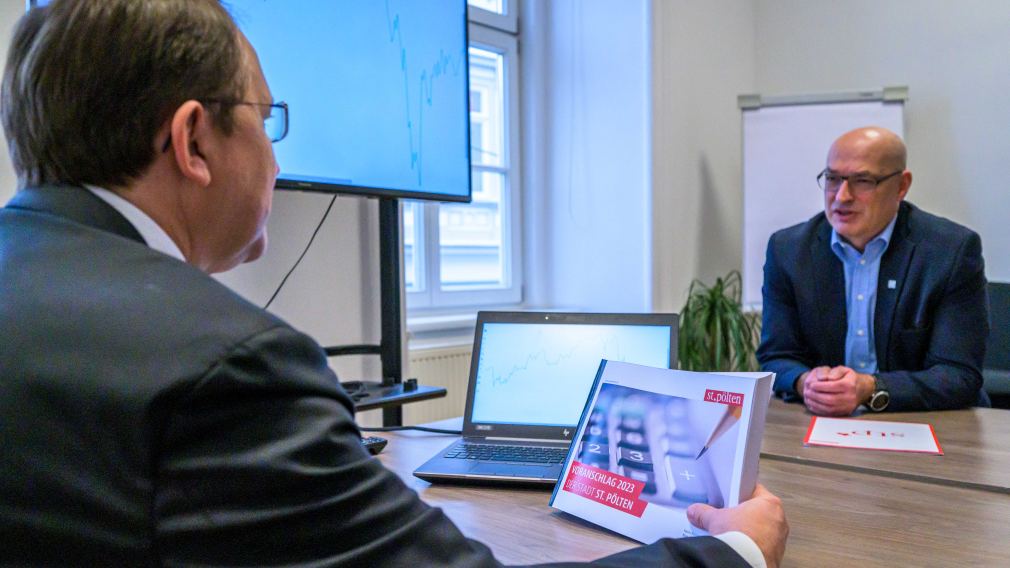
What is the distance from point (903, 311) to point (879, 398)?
0.42 m

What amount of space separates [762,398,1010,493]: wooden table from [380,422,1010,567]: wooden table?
0.10 feet

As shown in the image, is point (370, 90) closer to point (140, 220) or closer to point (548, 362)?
point (548, 362)

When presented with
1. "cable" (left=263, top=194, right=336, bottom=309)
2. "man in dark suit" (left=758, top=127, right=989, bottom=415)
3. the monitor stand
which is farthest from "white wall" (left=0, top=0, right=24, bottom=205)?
"man in dark suit" (left=758, top=127, right=989, bottom=415)

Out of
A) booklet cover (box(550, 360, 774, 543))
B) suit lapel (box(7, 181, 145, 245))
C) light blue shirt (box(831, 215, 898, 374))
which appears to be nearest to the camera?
suit lapel (box(7, 181, 145, 245))

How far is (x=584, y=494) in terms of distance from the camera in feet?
3.35

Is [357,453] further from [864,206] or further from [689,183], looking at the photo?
[689,183]

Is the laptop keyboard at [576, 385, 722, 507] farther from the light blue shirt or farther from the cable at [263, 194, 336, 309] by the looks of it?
the light blue shirt

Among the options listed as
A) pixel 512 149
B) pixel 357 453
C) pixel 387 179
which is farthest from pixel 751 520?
pixel 512 149

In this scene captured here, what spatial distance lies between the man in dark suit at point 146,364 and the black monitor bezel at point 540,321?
0.68 meters

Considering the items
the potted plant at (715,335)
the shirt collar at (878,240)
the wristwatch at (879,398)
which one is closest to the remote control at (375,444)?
the wristwatch at (879,398)

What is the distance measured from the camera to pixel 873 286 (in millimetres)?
2088

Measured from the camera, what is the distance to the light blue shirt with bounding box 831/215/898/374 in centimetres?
209

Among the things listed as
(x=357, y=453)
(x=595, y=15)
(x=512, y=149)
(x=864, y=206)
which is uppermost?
(x=595, y=15)

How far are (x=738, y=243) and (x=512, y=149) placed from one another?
130 centimetres
